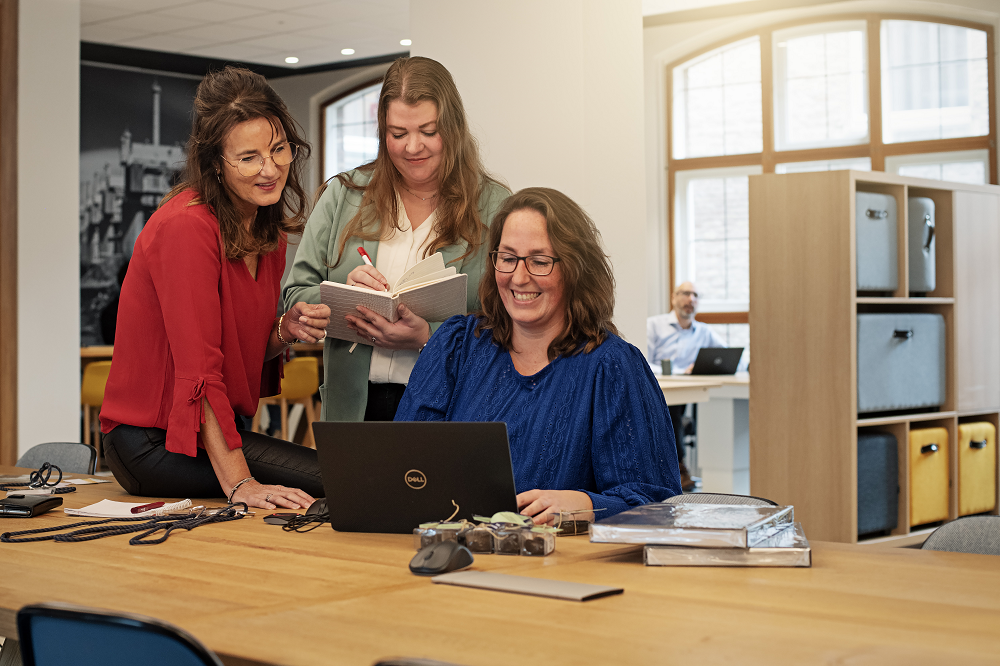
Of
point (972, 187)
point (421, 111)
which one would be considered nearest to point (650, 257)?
point (972, 187)

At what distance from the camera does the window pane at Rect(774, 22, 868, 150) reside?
29.9 feet

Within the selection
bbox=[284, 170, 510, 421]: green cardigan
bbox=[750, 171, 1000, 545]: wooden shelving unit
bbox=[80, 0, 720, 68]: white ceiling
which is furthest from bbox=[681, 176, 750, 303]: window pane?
bbox=[284, 170, 510, 421]: green cardigan

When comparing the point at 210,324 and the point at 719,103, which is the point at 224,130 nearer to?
the point at 210,324

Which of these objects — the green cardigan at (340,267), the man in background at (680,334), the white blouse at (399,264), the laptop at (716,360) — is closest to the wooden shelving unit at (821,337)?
the laptop at (716,360)

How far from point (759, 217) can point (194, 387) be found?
9.94 ft

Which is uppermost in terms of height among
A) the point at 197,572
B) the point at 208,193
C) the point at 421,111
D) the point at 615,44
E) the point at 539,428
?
the point at 615,44

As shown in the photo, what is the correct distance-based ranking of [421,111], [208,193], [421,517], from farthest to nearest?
[421,111] < [208,193] < [421,517]

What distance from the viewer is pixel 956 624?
1204 millimetres

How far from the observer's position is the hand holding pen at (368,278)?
2.55 m

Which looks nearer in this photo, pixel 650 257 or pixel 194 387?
pixel 194 387

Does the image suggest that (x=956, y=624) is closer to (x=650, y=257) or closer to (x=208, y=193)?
(x=208, y=193)

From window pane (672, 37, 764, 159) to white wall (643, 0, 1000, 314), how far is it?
150 millimetres

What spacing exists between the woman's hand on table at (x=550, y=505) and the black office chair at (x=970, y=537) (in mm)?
585

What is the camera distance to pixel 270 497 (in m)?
2.20
